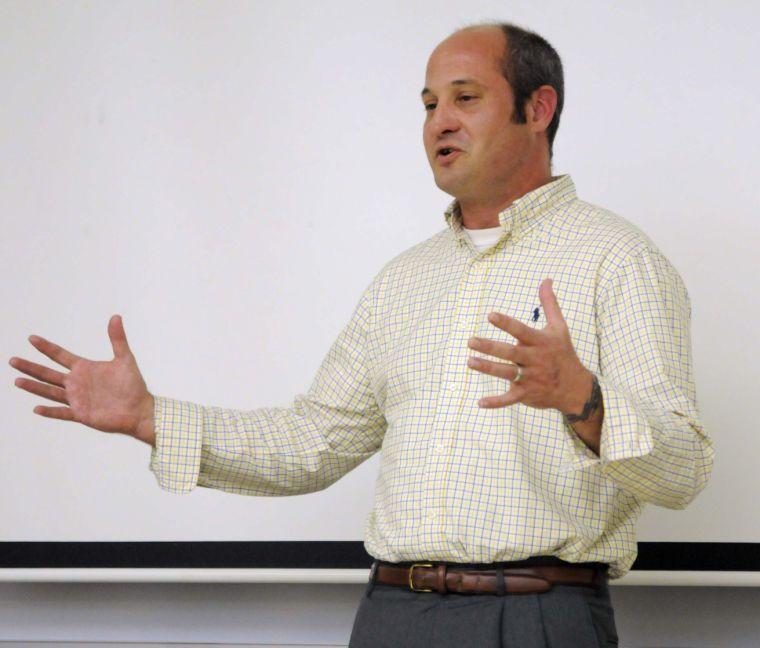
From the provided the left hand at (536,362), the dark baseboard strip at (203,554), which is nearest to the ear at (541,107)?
the left hand at (536,362)

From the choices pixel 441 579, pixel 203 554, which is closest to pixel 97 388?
pixel 441 579

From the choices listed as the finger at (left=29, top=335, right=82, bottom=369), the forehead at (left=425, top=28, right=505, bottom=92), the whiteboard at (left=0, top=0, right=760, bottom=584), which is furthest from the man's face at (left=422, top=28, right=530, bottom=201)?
the whiteboard at (left=0, top=0, right=760, bottom=584)

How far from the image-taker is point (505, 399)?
1.34 metres

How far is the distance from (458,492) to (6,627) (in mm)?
2063

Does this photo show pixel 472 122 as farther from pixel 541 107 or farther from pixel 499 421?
pixel 499 421

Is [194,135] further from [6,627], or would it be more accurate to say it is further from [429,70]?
[6,627]

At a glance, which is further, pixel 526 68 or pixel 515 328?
pixel 526 68

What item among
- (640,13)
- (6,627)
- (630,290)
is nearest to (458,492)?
(630,290)

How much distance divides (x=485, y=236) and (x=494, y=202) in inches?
2.6

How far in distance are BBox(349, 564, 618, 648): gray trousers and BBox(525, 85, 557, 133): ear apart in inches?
33.7

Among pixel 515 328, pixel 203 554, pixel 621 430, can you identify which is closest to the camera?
pixel 515 328

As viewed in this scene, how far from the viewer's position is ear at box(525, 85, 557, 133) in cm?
203

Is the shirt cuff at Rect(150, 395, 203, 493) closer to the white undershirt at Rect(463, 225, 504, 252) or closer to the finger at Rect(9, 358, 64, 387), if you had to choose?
the finger at Rect(9, 358, 64, 387)

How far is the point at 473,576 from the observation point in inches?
66.8
